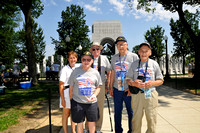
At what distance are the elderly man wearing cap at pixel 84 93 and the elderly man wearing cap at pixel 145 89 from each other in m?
0.73

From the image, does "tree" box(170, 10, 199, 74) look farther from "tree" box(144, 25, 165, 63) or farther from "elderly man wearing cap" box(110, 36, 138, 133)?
"elderly man wearing cap" box(110, 36, 138, 133)

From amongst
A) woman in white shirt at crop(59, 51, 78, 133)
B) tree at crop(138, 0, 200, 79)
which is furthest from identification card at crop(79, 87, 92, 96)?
tree at crop(138, 0, 200, 79)

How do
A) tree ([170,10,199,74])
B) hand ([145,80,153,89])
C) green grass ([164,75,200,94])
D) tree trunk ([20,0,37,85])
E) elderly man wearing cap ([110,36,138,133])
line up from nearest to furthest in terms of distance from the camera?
hand ([145,80,153,89]) < elderly man wearing cap ([110,36,138,133]) < green grass ([164,75,200,94]) < tree trunk ([20,0,37,85]) < tree ([170,10,199,74])

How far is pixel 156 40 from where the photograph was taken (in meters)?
34.6

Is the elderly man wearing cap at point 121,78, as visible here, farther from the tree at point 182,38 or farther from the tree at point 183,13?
the tree at point 182,38

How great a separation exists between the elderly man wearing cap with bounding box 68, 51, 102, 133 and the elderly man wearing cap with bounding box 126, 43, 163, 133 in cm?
73

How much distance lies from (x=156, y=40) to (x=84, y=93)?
35.3m

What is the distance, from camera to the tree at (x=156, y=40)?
34.1 metres

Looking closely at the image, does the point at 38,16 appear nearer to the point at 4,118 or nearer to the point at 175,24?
the point at 4,118

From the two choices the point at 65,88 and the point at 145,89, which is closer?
the point at 145,89

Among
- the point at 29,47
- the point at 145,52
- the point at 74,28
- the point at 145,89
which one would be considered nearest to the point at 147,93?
the point at 145,89

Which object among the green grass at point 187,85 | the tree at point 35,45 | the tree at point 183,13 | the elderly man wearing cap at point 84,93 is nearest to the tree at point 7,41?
the tree at point 35,45

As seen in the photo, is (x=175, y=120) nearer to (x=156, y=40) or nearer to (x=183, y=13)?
(x=183, y=13)

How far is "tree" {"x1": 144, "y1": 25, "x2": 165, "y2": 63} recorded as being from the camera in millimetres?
34125
